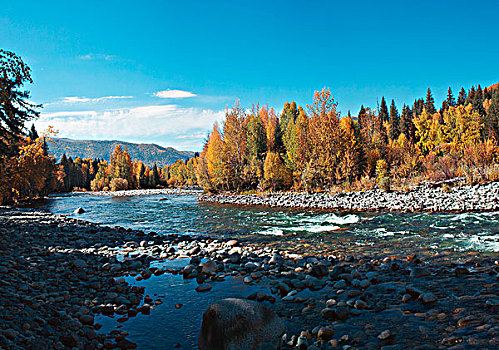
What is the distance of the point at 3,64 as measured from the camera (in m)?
4.38

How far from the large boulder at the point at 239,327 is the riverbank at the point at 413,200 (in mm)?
14172

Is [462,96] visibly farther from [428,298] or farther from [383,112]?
[428,298]

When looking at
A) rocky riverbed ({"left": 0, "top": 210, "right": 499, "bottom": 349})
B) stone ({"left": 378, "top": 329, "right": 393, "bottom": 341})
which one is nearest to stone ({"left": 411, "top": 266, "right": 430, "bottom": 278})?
rocky riverbed ({"left": 0, "top": 210, "right": 499, "bottom": 349})

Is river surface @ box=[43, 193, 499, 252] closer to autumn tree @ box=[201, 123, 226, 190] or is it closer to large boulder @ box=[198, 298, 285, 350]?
large boulder @ box=[198, 298, 285, 350]

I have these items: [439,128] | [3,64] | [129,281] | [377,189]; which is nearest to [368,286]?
[129,281]

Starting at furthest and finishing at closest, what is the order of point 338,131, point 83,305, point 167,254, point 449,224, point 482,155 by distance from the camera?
1. point 338,131
2. point 482,155
3. point 449,224
4. point 167,254
5. point 83,305

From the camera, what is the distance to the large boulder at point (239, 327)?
14.0 ft

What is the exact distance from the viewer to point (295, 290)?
6.46 m

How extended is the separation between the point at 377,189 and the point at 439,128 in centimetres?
2627

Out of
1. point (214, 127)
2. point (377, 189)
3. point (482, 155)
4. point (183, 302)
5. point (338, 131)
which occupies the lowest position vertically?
point (183, 302)

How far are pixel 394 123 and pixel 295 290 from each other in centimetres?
6818

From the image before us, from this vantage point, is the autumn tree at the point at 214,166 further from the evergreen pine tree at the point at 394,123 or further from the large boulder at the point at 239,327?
the evergreen pine tree at the point at 394,123

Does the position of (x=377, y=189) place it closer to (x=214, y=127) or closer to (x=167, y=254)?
(x=167, y=254)

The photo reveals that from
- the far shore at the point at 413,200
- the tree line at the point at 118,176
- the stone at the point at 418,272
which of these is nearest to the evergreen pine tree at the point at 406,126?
the far shore at the point at 413,200
